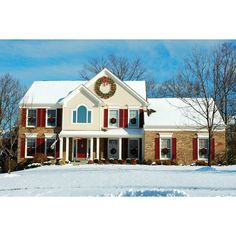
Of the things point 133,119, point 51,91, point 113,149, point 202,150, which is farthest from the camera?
point 51,91

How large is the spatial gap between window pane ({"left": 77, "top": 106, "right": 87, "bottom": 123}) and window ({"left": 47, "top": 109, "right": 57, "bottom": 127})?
6.12 ft

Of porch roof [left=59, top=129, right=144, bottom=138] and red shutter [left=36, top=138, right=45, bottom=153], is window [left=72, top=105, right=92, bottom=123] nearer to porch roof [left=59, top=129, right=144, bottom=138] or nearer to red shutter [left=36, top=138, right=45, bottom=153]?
porch roof [left=59, top=129, right=144, bottom=138]

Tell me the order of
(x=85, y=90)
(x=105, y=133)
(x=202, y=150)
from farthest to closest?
(x=85, y=90), (x=105, y=133), (x=202, y=150)

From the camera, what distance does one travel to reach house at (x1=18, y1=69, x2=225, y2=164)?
26.0 metres

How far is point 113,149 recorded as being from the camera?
27.0 m

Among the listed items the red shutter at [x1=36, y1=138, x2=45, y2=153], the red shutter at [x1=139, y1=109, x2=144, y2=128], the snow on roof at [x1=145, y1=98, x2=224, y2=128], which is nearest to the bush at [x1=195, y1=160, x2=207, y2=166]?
the snow on roof at [x1=145, y1=98, x2=224, y2=128]

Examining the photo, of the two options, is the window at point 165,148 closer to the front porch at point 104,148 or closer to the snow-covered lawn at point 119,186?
the front porch at point 104,148

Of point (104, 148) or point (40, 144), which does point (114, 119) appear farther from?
point (40, 144)

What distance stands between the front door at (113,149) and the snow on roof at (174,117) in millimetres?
2658

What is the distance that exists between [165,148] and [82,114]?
20.0ft

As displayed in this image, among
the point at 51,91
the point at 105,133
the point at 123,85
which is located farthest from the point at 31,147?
the point at 123,85
